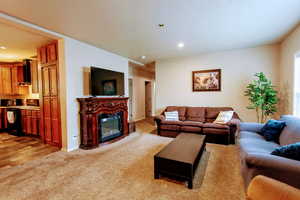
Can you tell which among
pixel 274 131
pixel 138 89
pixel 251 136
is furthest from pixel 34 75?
pixel 274 131

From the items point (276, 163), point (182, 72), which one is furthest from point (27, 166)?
point (182, 72)

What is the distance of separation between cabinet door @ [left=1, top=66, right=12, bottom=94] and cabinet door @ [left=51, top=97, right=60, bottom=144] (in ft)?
10.4

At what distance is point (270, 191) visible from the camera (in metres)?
0.99

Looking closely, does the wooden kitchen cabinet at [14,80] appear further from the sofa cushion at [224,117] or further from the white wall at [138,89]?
the sofa cushion at [224,117]

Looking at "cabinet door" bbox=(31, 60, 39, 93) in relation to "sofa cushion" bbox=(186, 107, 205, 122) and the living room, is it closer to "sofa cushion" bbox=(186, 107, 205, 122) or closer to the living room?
the living room

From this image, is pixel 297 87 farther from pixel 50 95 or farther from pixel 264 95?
pixel 50 95

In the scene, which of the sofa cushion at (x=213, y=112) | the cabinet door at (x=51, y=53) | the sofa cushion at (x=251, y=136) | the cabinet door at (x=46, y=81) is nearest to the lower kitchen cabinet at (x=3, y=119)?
the cabinet door at (x=46, y=81)

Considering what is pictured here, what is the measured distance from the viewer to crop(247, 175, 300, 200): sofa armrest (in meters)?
0.92

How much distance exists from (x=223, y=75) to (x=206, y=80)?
1.69 feet

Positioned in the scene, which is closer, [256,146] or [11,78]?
[256,146]

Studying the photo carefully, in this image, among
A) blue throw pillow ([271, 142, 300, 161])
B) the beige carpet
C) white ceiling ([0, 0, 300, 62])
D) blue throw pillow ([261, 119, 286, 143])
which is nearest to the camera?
blue throw pillow ([271, 142, 300, 161])

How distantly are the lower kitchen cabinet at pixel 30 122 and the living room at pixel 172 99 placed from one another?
1.60 m

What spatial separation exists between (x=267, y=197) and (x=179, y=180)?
1.20m

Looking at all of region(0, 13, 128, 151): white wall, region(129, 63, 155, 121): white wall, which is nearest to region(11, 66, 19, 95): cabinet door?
region(0, 13, 128, 151): white wall
